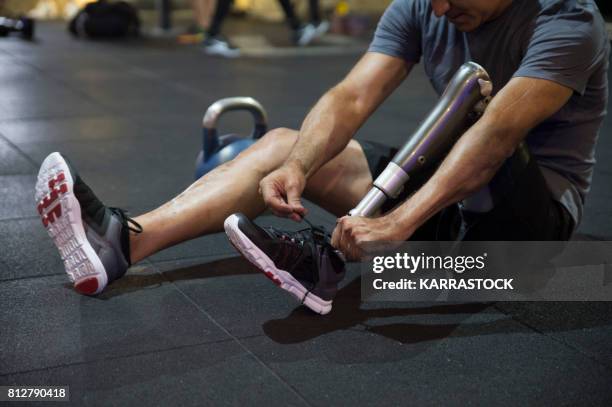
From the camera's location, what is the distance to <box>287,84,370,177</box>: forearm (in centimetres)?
255

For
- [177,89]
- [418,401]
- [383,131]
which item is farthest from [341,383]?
[177,89]

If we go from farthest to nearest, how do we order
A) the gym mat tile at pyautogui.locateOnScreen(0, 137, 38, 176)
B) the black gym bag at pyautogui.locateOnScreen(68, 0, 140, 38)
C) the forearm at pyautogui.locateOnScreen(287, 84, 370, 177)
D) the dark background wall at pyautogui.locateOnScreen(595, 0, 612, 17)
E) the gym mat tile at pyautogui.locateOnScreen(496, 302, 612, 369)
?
the dark background wall at pyautogui.locateOnScreen(595, 0, 612, 17) < the black gym bag at pyautogui.locateOnScreen(68, 0, 140, 38) < the gym mat tile at pyautogui.locateOnScreen(0, 137, 38, 176) < the forearm at pyautogui.locateOnScreen(287, 84, 370, 177) < the gym mat tile at pyautogui.locateOnScreen(496, 302, 612, 369)

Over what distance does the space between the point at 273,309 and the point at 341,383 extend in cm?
45

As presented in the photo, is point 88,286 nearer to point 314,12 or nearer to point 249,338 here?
point 249,338

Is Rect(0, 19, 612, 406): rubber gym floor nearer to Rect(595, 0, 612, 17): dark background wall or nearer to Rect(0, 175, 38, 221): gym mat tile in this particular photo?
Rect(0, 175, 38, 221): gym mat tile

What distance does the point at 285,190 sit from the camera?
95.4 inches

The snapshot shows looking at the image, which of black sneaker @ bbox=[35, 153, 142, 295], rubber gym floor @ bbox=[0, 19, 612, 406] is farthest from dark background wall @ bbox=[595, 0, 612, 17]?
black sneaker @ bbox=[35, 153, 142, 295]

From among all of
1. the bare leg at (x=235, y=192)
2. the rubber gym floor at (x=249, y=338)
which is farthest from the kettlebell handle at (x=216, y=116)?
the bare leg at (x=235, y=192)

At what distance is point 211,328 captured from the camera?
7.73 feet

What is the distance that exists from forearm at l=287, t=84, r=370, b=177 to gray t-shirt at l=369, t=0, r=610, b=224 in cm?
20

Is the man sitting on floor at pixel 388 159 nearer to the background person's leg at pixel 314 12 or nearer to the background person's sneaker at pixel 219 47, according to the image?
the background person's sneaker at pixel 219 47

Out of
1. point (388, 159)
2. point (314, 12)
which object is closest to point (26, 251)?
point (388, 159)

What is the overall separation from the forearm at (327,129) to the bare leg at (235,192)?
2.9 inches

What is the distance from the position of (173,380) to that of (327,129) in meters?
0.88
